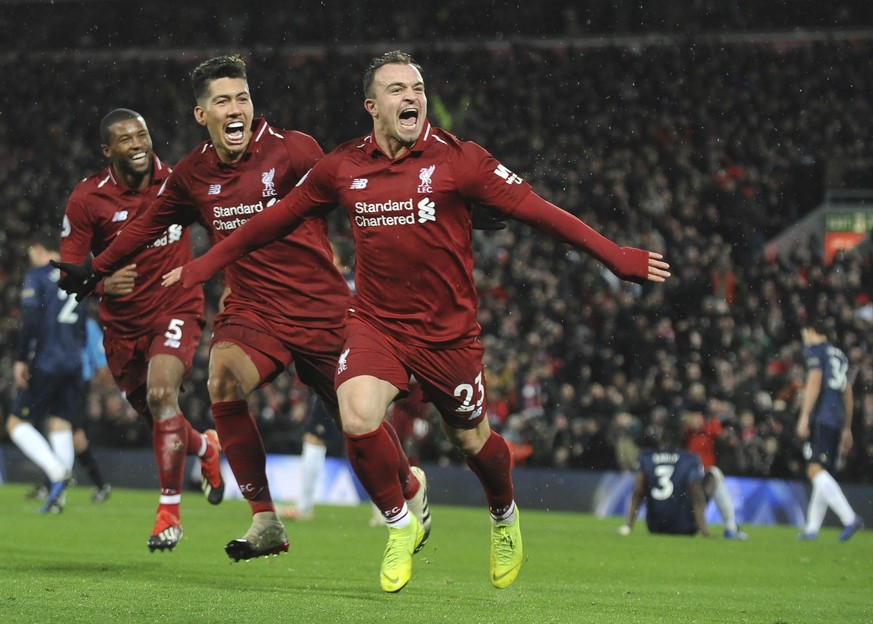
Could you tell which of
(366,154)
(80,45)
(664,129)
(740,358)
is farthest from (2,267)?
(366,154)

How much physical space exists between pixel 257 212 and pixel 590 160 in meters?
18.7

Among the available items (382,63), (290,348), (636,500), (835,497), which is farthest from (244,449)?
(835,497)

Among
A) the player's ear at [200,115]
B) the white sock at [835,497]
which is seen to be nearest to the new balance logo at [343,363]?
the player's ear at [200,115]

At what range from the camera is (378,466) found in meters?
6.93

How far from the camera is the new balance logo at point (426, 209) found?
6.75 meters

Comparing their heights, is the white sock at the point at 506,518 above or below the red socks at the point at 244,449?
below

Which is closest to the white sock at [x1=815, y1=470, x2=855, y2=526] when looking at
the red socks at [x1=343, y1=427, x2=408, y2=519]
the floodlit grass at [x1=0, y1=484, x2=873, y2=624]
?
the floodlit grass at [x1=0, y1=484, x2=873, y2=624]

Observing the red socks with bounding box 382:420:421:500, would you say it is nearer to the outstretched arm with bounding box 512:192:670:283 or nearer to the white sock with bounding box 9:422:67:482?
the outstretched arm with bounding box 512:192:670:283

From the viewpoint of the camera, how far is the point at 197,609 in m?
6.63

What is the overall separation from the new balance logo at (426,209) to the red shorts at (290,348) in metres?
1.45

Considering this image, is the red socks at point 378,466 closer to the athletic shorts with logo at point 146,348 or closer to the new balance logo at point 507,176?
the new balance logo at point 507,176

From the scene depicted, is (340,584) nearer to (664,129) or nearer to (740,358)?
(740,358)

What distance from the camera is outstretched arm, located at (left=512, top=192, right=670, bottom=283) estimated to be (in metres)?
6.44

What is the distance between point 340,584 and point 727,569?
346 centimetres
